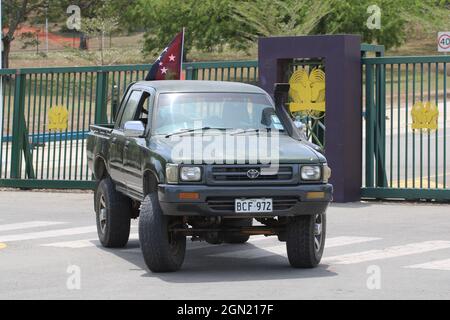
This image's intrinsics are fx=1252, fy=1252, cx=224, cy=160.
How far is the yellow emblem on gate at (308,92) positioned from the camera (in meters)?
19.1

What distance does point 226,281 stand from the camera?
37.7 feet

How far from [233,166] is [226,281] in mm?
1086

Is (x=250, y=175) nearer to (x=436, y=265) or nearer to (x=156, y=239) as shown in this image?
(x=156, y=239)

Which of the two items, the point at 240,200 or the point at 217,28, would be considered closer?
the point at 240,200

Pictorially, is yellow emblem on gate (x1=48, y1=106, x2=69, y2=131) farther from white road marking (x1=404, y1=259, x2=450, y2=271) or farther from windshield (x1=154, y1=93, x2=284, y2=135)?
white road marking (x1=404, y1=259, x2=450, y2=271)

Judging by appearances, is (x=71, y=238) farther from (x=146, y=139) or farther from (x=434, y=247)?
(x=434, y=247)

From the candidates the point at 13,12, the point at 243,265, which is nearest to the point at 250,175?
the point at 243,265

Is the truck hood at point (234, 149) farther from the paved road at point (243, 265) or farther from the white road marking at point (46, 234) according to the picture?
the white road marking at point (46, 234)

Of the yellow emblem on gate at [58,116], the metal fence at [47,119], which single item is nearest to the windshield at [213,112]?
the metal fence at [47,119]

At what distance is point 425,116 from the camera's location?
1859cm

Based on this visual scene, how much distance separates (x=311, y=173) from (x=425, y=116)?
701 centimetres

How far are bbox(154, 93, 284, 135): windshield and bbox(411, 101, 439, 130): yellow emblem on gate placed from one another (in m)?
5.70
